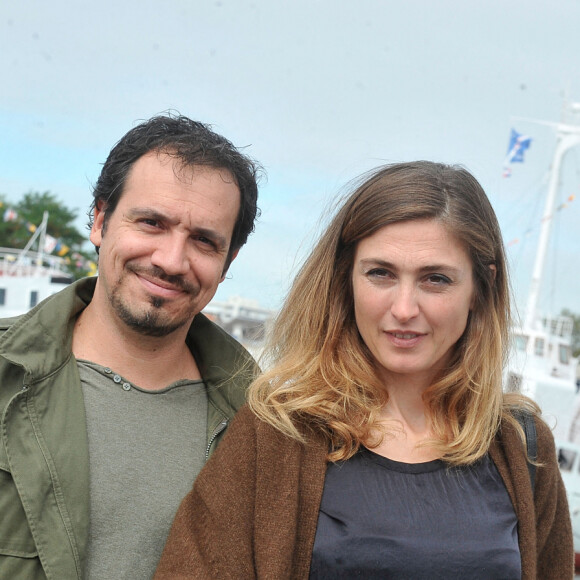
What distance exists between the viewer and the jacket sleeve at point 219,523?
7.43 ft

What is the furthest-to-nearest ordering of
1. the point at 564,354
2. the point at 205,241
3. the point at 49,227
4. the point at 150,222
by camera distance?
the point at 49,227 → the point at 564,354 → the point at 205,241 → the point at 150,222

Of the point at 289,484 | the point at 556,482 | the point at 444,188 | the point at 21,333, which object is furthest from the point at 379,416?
the point at 21,333

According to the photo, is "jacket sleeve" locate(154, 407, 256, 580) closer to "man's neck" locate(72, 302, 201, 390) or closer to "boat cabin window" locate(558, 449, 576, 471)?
"man's neck" locate(72, 302, 201, 390)

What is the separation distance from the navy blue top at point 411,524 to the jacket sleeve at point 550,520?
230mm

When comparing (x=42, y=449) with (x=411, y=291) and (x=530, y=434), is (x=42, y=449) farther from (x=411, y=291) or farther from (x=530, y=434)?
(x=530, y=434)

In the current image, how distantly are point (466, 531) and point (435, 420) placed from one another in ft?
1.68

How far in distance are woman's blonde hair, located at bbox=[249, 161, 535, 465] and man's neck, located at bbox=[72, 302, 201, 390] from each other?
0.45 m

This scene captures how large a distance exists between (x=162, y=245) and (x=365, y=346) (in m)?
0.91

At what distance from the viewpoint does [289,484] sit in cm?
233

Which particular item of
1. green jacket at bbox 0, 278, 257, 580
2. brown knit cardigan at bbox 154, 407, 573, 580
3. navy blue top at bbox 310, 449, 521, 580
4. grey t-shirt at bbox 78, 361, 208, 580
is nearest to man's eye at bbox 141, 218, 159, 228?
green jacket at bbox 0, 278, 257, 580

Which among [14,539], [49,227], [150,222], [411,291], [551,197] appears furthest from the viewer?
[49,227]

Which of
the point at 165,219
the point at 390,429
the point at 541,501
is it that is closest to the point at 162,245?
the point at 165,219

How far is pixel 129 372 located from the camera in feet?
9.06

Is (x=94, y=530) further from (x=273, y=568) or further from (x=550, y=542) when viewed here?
(x=550, y=542)
